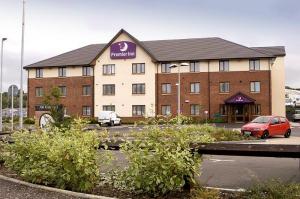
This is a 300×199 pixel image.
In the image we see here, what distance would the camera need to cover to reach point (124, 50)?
58.8 meters

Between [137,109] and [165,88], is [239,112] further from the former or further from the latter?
[137,109]

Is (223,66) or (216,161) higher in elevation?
(223,66)

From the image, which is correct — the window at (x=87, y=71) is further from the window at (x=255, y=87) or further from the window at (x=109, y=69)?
the window at (x=255, y=87)

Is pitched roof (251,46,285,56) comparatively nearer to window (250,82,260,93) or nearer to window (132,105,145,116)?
window (250,82,260,93)

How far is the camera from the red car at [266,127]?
27891 millimetres

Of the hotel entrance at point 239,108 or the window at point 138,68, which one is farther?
the window at point 138,68

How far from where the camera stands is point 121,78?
194 feet

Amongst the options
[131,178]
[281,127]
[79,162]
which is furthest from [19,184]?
[281,127]

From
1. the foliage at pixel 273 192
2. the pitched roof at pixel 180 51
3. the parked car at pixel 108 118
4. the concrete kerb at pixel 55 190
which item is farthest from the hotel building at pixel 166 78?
the foliage at pixel 273 192

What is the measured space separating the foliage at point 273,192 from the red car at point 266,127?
2056 cm

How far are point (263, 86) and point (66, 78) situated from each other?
25501 millimetres

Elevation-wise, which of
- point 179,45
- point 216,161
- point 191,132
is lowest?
point 216,161

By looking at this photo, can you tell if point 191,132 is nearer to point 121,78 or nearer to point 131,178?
point 131,178

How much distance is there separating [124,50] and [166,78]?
21.4ft
